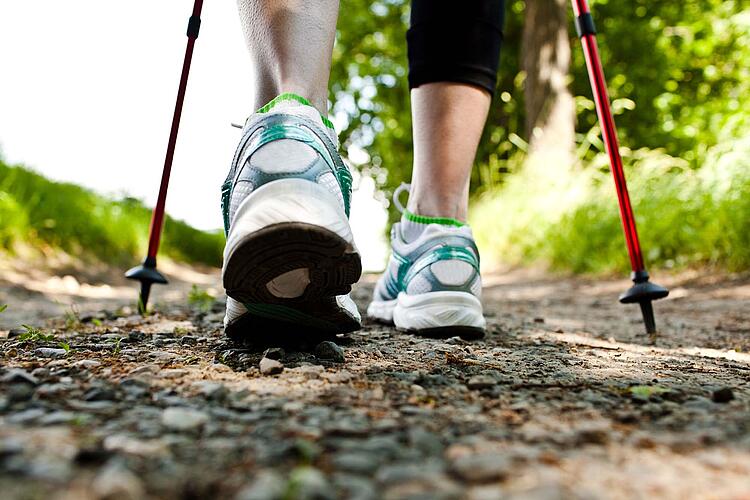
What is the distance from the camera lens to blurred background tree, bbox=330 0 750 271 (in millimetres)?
4152

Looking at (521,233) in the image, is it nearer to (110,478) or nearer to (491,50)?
(491,50)

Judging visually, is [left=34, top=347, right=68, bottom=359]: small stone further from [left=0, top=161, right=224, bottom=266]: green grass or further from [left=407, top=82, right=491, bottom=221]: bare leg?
[left=0, top=161, right=224, bottom=266]: green grass

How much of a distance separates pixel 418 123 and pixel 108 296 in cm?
313

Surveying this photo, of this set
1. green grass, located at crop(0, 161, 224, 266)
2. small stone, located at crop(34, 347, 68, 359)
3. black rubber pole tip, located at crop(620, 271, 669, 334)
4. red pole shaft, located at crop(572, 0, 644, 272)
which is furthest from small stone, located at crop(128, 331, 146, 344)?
green grass, located at crop(0, 161, 224, 266)

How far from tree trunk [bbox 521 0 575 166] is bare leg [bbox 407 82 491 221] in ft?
16.9

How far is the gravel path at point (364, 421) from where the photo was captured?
61 centimetres

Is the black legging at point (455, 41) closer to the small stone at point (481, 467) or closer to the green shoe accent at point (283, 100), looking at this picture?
the green shoe accent at point (283, 100)

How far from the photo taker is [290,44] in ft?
4.03

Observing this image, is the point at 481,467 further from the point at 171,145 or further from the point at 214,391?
the point at 171,145

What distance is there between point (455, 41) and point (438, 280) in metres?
0.70

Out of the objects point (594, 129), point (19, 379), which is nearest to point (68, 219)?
point (19, 379)

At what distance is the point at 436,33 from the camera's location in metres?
1.80

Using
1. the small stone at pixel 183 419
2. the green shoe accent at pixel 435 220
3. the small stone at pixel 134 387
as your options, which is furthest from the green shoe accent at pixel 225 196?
the green shoe accent at pixel 435 220

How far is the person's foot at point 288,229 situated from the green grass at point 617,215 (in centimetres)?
315
